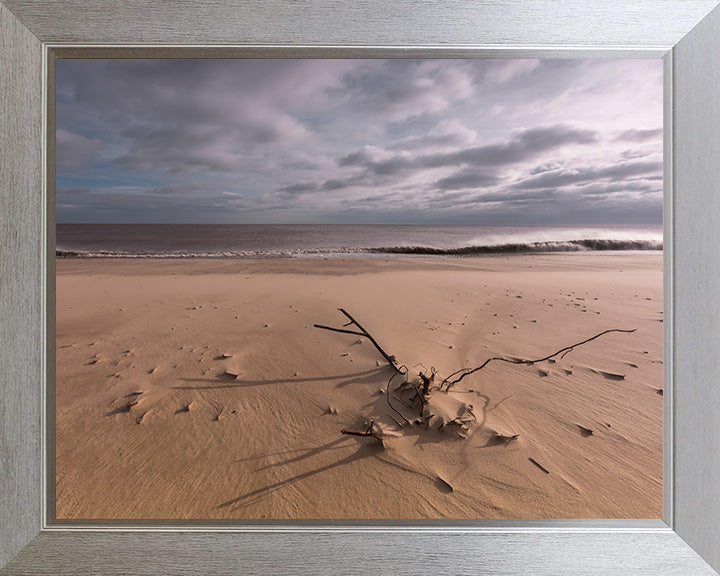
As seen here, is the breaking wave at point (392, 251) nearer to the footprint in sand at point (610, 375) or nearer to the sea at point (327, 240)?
the sea at point (327, 240)

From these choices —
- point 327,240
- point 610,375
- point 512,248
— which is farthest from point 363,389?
point 512,248

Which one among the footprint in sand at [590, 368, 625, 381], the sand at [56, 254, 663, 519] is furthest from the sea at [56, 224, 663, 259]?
the footprint in sand at [590, 368, 625, 381]

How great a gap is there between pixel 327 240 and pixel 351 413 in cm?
253

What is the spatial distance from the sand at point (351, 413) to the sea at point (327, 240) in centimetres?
125

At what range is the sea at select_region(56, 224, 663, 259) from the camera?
8.65 feet

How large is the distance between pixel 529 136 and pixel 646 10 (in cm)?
142

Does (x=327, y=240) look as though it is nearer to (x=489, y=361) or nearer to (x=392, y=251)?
(x=392, y=251)

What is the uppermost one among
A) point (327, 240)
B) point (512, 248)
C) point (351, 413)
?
point (327, 240)

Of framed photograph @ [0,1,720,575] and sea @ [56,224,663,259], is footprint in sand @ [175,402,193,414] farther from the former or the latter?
sea @ [56,224,663,259]

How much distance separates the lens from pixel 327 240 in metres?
3.26

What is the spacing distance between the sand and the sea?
1.25 metres

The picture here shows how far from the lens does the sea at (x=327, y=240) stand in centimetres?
264

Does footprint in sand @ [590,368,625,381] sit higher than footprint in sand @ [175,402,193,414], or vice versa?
footprint in sand @ [590,368,625,381]

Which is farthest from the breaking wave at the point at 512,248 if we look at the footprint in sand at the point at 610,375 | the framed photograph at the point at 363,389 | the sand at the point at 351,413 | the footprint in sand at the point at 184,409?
the footprint in sand at the point at 184,409
